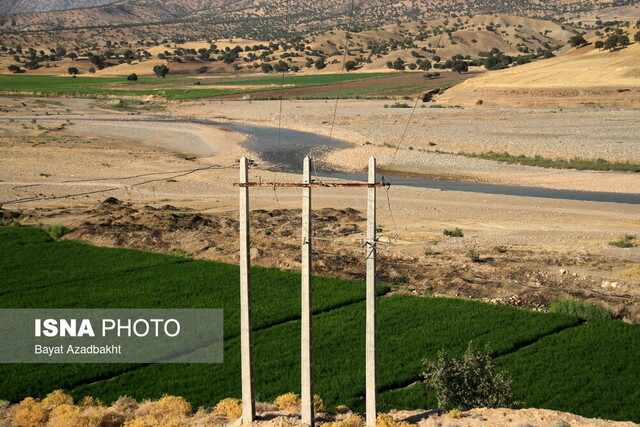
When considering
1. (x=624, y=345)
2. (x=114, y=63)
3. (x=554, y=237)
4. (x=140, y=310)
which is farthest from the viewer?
(x=114, y=63)

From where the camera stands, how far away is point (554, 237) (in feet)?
111

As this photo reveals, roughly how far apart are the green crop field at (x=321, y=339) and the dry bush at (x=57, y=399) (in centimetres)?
79

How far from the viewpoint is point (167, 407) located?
14.9 metres

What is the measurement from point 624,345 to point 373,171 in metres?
10.8

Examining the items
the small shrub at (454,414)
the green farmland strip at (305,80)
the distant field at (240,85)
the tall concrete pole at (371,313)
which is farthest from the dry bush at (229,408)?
the green farmland strip at (305,80)

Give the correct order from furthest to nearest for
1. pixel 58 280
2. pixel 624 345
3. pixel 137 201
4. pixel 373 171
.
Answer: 1. pixel 137 201
2. pixel 58 280
3. pixel 624 345
4. pixel 373 171

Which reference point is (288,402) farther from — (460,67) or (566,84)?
(460,67)

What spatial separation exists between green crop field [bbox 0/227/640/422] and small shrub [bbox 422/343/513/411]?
Answer: 873 millimetres

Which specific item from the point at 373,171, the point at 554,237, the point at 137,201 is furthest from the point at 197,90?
the point at 373,171

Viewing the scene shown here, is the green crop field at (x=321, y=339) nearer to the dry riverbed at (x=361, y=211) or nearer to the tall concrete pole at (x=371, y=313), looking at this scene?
the dry riverbed at (x=361, y=211)

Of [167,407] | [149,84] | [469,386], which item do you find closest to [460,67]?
[149,84]

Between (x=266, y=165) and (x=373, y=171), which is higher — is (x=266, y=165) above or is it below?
below

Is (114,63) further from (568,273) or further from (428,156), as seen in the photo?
(568,273)

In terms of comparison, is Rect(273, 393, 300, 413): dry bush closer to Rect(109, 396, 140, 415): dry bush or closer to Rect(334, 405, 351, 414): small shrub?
Answer: Rect(334, 405, 351, 414): small shrub
